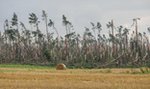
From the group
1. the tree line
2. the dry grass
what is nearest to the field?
the dry grass

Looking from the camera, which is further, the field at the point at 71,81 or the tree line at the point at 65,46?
the tree line at the point at 65,46

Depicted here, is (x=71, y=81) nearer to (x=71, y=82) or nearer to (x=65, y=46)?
(x=71, y=82)

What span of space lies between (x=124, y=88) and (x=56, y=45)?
93.8 meters

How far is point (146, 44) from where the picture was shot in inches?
4717

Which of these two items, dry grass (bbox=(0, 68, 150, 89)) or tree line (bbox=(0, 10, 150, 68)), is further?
tree line (bbox=(0, 10, 150, 68))

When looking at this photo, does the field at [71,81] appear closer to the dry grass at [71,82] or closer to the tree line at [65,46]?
the dry grass at [71,82]

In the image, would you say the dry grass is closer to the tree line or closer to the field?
the field

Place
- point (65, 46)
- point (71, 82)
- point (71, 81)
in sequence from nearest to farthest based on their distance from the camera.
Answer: point (71, 82), point (71, 81), point (65, 46)

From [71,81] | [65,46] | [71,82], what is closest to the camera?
[71,82]

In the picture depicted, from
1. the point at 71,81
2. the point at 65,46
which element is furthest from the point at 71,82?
the point at 65,46

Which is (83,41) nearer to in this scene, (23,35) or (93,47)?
(93,47)

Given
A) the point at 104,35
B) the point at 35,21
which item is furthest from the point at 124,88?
the point at 104,35

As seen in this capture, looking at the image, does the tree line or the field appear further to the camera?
the tree line

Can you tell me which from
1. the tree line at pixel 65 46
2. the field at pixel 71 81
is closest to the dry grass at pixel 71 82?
the field at pixel 71 81
